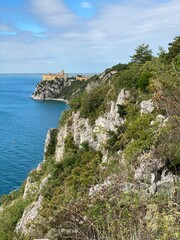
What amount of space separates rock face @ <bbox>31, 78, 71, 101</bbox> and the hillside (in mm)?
98201

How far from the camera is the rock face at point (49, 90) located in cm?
12962

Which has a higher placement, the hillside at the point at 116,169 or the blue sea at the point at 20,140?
the hillside at the point at 116,169

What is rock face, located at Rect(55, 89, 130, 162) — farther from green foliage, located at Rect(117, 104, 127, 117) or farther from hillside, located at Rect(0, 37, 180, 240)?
green foliage, located at Rect(117, 104, 127, 117)

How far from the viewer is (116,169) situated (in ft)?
25.3

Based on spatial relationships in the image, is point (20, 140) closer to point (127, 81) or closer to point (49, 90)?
point (127, 81)

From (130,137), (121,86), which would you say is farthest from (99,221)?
(121,86)

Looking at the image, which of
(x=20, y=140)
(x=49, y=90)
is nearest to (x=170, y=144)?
(x=20, y=140)

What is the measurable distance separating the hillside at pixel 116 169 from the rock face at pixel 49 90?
98201mm

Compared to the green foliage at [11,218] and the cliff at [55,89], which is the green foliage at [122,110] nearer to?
the green foliage at [11,218]

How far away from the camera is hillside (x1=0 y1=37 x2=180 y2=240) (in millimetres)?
4945

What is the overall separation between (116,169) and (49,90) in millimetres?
126459

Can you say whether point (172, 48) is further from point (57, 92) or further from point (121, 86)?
point (57, 92)

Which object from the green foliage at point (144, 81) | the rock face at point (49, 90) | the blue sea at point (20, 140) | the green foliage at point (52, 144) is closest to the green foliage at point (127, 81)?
the green foliage at point (144, 81)

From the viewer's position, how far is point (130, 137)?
562 inches
